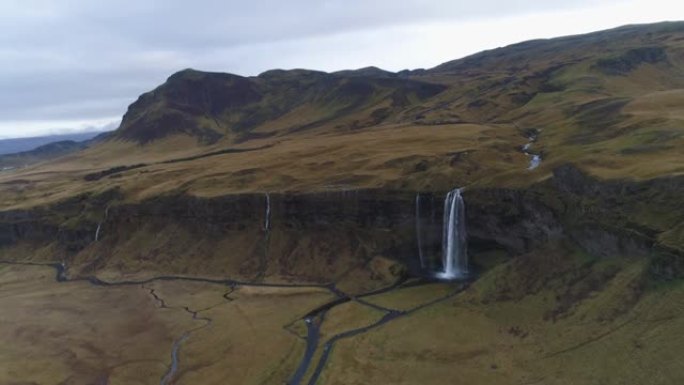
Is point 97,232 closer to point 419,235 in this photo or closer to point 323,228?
point 323,228

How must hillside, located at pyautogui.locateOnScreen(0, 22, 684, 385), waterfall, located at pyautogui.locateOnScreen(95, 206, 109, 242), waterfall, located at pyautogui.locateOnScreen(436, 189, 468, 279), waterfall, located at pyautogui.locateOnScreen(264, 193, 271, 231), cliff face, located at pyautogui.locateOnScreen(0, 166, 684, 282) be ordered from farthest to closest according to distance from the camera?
waterfall, located at pyautogui.locateOnScreen(95, 206, 109, 242) < waterfall, located at pyautogui.locateOnScreen(264, 193, 271, 231) < waterfall, located at pyautogui.locateOnScreen(436, 189, 468, 279) < cliff face, located at pyautogui.locateOnScreen(0, 166, 684, 282) < hillside, located at pyautogui.locateOnScreen(0, 22, 684, 385)

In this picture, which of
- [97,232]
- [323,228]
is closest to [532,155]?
[323,228]

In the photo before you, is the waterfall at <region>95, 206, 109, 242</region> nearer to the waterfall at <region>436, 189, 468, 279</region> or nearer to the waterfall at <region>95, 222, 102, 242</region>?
the waterfall at <region>95, 222, 102, 242</region>

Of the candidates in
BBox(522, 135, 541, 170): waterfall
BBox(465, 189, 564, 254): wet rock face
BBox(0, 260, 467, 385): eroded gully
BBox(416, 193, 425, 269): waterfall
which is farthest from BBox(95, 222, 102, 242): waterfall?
BBox(522, 135, 541, 170): waterfall

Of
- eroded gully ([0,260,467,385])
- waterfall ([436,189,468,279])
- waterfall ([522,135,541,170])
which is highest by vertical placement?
waterfall ([522,135,541,170])

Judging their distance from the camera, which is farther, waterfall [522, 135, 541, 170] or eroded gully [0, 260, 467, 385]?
waterfall [522, 135, 541, 170]

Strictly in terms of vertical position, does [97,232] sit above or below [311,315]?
above
